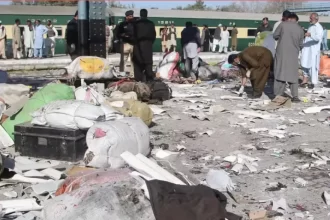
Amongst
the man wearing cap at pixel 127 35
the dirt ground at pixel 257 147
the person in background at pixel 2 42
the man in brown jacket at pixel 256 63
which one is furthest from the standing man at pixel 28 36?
the man in brown jacket at pixel 256 63

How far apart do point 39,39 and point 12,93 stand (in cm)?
1547

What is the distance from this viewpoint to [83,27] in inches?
404

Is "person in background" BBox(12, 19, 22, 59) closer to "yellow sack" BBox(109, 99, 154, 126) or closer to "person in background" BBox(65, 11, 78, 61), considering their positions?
"person in background" BBox(65, 11, 78, 61)

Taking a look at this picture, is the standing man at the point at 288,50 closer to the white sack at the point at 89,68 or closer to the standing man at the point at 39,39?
the white sack at the point at 89,68

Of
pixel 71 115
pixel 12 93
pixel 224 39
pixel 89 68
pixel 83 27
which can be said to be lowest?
pixel 224 39

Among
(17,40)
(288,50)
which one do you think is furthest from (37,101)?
(17,40)

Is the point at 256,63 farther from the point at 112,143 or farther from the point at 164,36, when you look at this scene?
the point at 164,36

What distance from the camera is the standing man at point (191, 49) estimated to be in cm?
1320

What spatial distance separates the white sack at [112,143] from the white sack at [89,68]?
3.75 meters

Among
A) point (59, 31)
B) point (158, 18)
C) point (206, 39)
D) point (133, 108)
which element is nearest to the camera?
point (133, 108)

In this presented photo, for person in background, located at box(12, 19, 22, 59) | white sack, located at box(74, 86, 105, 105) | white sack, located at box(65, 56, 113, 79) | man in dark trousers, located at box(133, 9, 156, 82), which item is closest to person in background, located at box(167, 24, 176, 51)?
person in background, located at box(12, 19, 22, 59)

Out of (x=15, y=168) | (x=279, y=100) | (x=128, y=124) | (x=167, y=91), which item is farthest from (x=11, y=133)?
(x=279, y=100)

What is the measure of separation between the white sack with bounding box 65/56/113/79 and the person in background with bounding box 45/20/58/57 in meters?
14.3

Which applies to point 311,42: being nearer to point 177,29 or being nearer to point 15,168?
point 15,168
